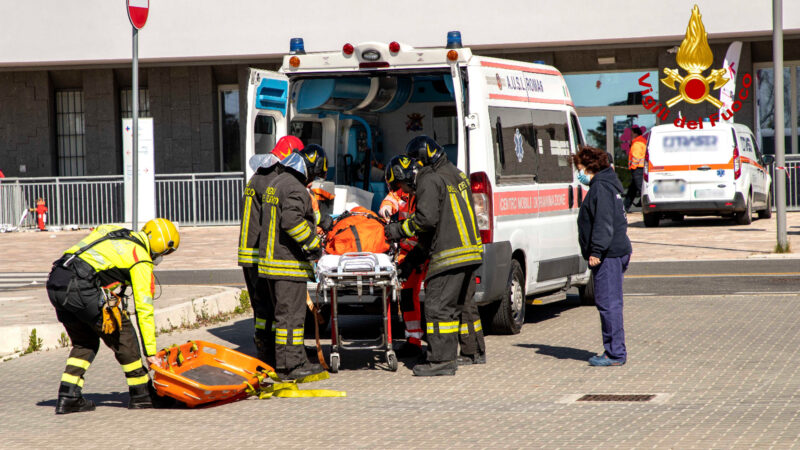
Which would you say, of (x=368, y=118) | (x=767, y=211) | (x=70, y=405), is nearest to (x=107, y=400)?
(x=70, y=405)

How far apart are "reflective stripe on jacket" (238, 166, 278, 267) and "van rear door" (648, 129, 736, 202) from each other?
13.2m

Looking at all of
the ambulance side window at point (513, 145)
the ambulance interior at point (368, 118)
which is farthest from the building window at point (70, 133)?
the ambulance side window at point (513, 145)

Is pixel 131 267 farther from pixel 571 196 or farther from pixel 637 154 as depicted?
pixel 637 154

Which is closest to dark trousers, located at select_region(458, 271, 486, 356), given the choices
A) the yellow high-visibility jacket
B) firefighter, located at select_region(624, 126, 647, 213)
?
the yellow high-visibility jacket

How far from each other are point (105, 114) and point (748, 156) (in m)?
15.6

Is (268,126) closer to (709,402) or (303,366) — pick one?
(303,366)

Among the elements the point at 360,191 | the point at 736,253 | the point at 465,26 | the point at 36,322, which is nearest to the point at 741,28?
the point at 465,26

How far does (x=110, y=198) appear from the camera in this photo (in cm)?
2608

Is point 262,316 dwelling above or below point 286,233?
below

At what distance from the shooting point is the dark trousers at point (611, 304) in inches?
339

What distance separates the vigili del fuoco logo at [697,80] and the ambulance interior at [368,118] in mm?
13579

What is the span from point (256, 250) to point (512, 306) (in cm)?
273

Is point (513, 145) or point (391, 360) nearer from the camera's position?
point (391, 360)

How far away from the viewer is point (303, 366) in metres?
8.34
